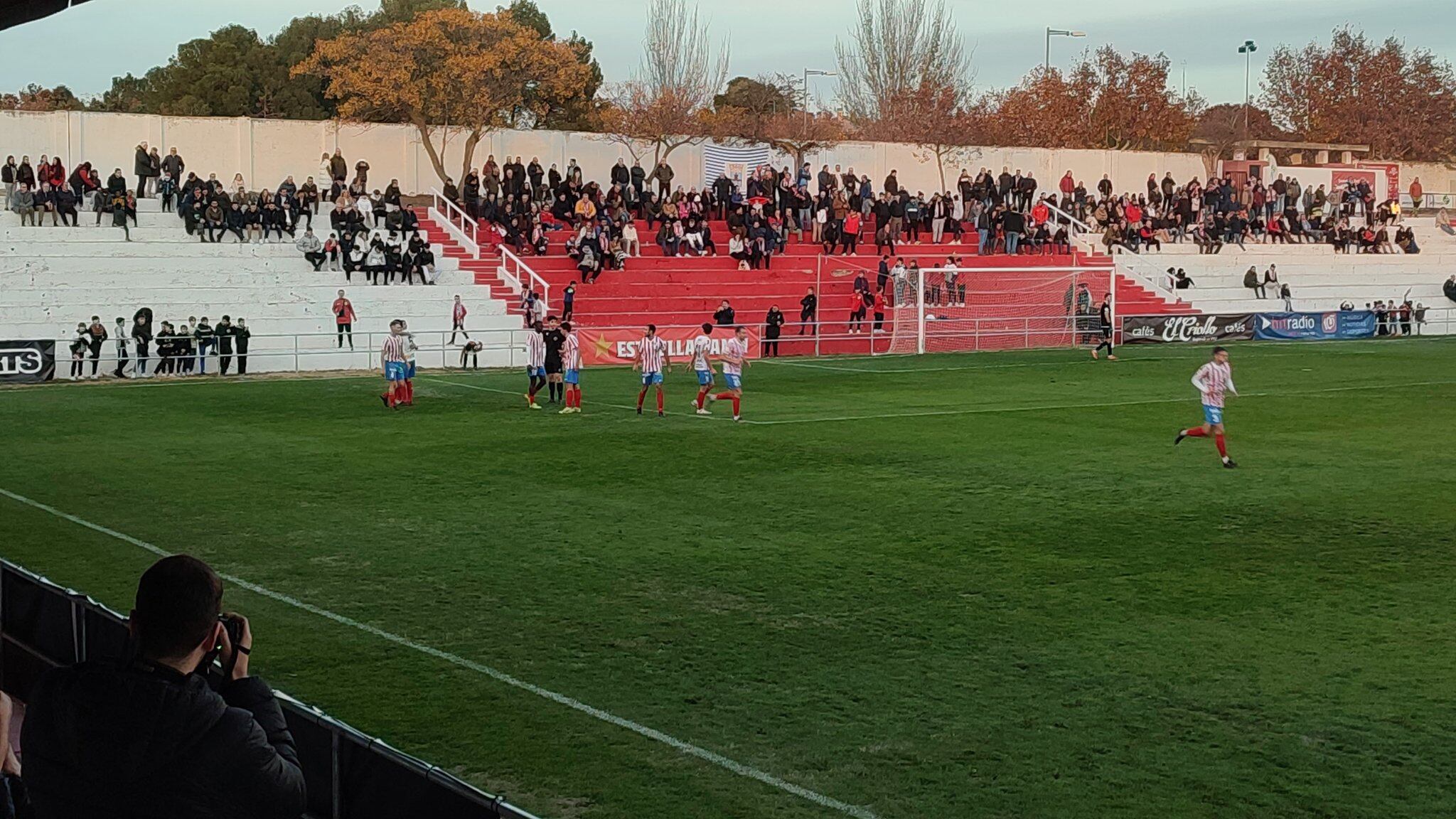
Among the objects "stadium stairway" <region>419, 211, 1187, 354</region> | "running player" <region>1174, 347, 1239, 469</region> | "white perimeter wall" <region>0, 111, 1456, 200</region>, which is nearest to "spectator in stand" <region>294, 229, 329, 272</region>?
"stadium stairway" <region>419, 211, 1187, 354</region>

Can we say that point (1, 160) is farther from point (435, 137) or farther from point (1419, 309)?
point (1419, 309)

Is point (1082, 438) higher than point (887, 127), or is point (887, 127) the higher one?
point (887, 127)

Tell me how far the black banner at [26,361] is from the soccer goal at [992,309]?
2097 centimetres

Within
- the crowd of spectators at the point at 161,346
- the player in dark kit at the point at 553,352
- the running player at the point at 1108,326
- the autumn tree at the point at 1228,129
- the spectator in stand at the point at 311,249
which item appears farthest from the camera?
the autumn tree at the point at 1228,129

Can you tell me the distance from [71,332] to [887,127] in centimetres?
4922

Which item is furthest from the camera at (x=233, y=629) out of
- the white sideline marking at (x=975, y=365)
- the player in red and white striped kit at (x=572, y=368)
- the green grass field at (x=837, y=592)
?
the white sideline marking at (x=975, y=365)

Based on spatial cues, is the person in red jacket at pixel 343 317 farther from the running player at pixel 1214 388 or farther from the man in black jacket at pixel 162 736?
→ the man in black jacket at pixel 162 736

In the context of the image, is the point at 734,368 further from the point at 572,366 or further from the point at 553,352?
the point at 553,352

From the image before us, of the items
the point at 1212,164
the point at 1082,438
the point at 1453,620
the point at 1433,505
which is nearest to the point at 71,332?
the point at 1082,438

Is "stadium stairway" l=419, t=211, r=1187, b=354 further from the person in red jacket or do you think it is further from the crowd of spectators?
the crowd of spectators

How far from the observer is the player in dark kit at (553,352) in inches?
1066

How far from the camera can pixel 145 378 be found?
32.7m

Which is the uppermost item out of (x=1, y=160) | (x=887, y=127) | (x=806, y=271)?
(x=887, y=127)

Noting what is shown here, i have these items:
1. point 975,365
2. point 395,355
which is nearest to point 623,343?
point 975,365
